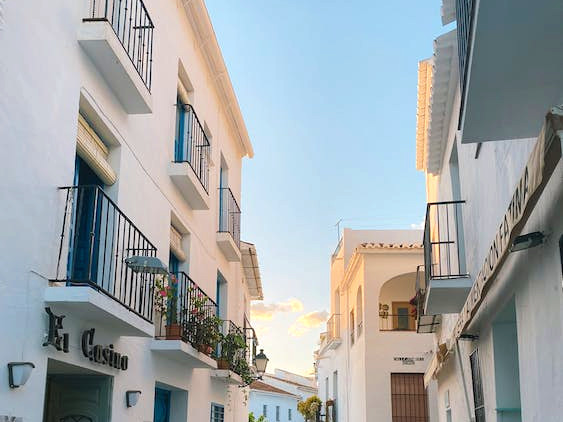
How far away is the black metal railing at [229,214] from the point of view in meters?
16.1

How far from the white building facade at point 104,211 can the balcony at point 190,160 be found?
0.03m

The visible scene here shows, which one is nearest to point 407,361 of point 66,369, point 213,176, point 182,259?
point 213,176

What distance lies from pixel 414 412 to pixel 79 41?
59.4 ft

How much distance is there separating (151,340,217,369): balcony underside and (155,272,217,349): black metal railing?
0.61 ft

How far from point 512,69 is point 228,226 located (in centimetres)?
1142

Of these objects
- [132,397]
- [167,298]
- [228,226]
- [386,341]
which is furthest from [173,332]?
[386,341]

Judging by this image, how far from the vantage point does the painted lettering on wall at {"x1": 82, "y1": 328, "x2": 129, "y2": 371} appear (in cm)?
747

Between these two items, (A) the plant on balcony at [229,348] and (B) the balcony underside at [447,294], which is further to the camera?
(A) the plant on balcony at [229,348]

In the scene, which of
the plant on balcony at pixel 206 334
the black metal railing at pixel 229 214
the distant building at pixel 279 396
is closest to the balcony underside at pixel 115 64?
the plant on balcony at pixel 206 334

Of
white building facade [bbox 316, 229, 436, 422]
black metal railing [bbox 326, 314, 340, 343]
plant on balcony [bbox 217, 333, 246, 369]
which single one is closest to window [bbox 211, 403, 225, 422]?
plant on balcony [bbox 217, 333, 246, 369]

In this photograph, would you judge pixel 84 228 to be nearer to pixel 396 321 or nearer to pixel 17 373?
pixel 17 373

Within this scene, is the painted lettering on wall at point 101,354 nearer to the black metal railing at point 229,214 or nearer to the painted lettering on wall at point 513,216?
the painted lettering on wall at point 513,216

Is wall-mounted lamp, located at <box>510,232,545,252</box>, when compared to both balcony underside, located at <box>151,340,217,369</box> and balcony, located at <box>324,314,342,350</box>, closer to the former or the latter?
balcony underside, located at <box>151,340,217,369</box>

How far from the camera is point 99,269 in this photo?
27.7 feet
